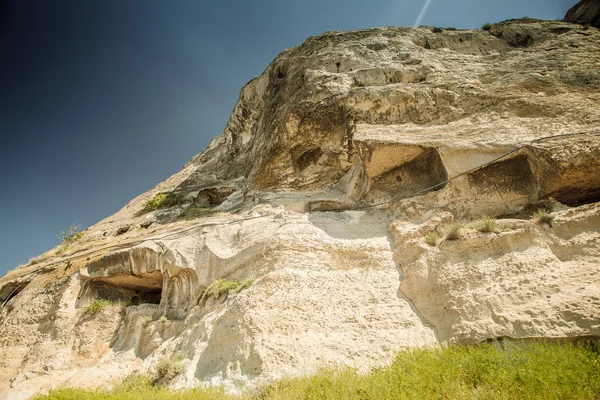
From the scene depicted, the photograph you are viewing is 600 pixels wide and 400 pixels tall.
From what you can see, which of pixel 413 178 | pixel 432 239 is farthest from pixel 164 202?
pixel 432 239

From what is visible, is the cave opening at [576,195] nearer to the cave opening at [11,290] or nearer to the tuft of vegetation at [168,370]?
the tuft of vegetation at [168,370]

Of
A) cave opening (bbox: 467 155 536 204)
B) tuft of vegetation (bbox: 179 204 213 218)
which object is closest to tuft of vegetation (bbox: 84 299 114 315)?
tuft of vegetation (bbox: 179 204 213 218)

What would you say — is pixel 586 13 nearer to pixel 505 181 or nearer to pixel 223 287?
pixel 505 181

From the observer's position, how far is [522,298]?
5.05m

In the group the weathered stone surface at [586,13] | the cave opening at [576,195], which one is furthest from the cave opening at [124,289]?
the weathered stone surface at [586,13]

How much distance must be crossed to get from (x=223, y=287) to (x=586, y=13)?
72.5ft

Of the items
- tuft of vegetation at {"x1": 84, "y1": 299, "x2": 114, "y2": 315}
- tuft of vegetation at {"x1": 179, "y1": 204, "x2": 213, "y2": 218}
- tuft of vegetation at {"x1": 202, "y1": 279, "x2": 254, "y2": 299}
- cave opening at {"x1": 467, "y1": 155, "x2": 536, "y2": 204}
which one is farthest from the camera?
tuft of vegetation at {"x1": 179, "y1": 204, "x2": 213, "y2": 218}

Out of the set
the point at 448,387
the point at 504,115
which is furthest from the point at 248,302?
the point at 504,115

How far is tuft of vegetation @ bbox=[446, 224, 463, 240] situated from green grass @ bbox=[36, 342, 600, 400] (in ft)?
7.50

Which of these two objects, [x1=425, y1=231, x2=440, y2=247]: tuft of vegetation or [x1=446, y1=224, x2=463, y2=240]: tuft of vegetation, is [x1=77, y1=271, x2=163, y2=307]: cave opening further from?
[x1=446, y1=224, x2=463, y2=240]: tuft of vegetation

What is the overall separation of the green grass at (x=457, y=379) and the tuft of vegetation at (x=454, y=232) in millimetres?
2287

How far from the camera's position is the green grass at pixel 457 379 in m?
3.50

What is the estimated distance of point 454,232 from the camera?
6.51 m

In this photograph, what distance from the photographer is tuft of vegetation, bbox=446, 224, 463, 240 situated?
645 centimetres
